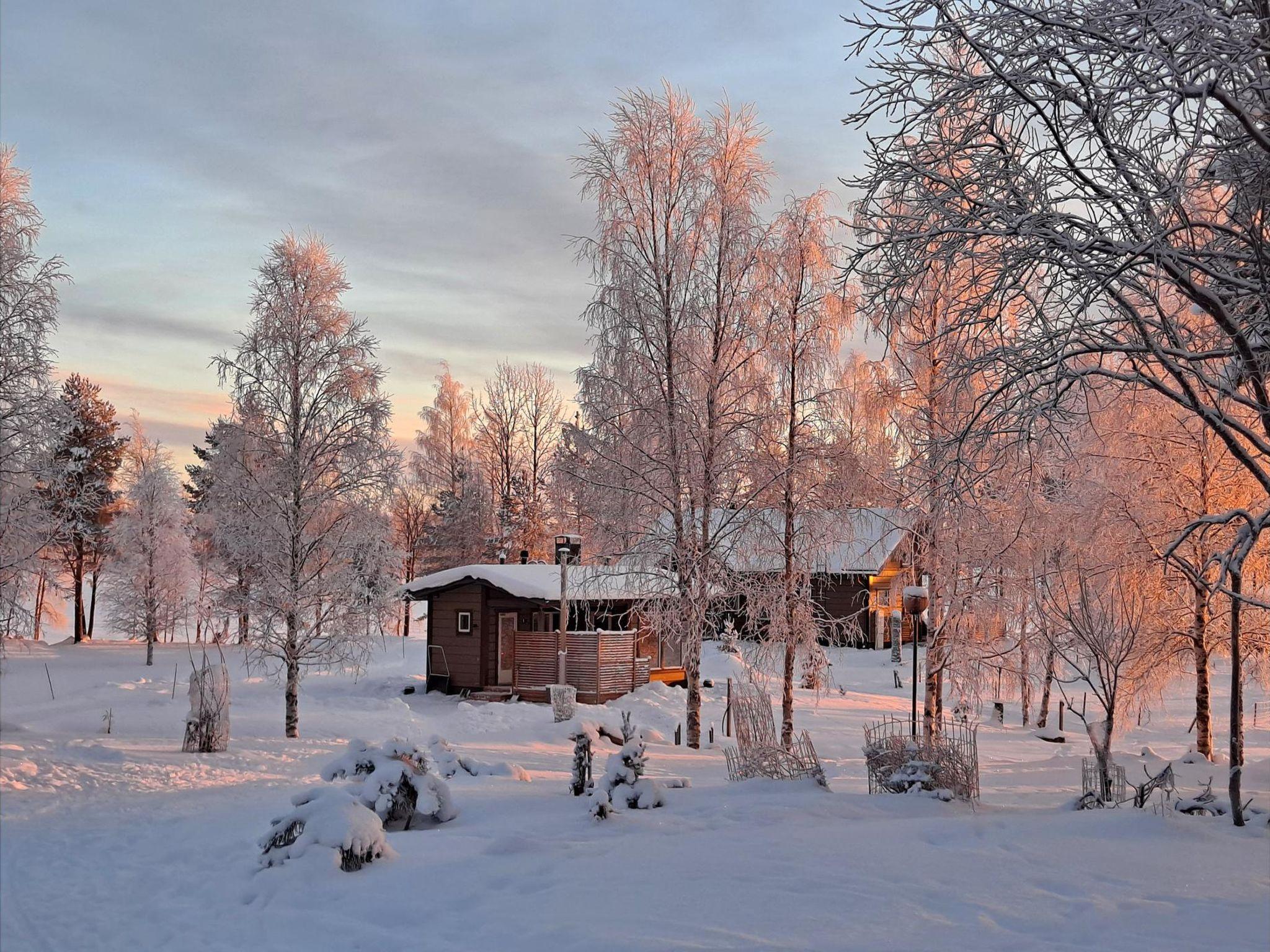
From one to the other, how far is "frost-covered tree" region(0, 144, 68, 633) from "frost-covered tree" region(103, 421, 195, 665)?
17546 millimetres

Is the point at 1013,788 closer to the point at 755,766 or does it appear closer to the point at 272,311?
the point at 755,766

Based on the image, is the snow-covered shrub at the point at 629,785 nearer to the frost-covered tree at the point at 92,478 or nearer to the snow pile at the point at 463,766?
the snow pile at the point at 463,766

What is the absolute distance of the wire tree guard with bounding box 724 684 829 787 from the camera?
10.3 metres

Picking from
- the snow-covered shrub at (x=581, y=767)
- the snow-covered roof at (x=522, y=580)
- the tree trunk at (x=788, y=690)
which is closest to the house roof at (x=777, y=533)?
the tree trunk at (x=788, y=690)

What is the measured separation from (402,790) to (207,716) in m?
7.30

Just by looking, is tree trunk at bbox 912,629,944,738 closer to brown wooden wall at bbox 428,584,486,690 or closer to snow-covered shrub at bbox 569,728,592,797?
snow-covered shrub at bbox 569,728,592,797

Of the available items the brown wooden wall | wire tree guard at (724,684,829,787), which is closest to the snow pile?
wire tree guard at (724,684,829,787)

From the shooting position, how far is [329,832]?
306 inches

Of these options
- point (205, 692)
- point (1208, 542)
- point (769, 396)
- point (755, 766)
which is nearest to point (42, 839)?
point (205, 692)

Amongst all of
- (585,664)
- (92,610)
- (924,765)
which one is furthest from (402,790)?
(92,610)

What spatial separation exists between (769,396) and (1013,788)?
278 inches

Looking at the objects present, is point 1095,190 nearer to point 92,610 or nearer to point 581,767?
point 581,767

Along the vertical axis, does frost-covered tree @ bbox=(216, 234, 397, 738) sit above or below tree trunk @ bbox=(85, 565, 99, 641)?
above

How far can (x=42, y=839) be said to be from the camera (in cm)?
966
